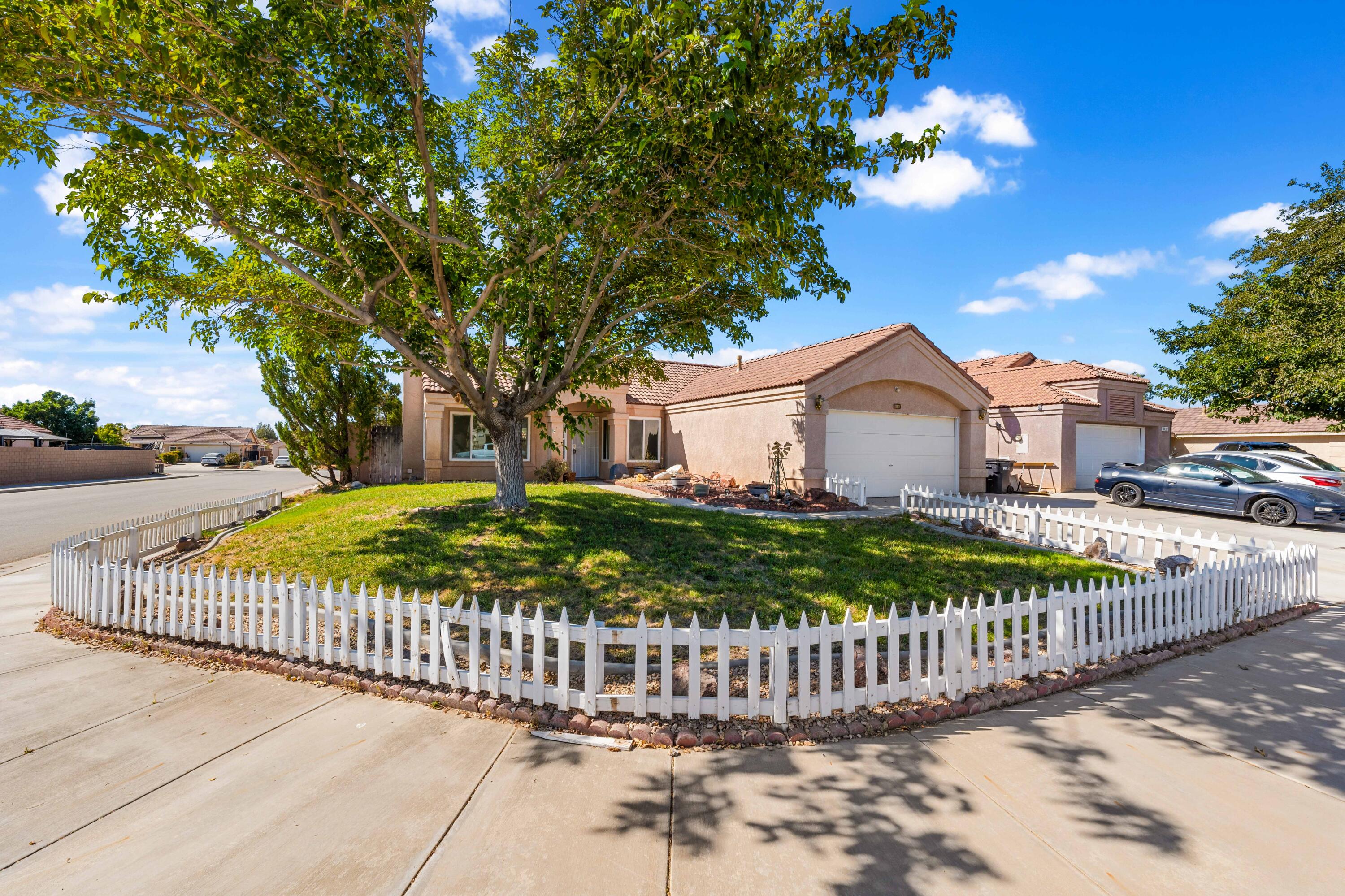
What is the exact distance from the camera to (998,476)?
724 inches

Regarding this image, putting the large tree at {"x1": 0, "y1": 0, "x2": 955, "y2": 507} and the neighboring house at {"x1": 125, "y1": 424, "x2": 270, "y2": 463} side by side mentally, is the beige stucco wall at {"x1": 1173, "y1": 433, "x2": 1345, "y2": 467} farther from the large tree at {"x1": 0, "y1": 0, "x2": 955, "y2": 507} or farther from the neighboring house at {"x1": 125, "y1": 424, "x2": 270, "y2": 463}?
the neighboring house at {"x1": 125, "y1": 424, "x2": 270, "y2": 463}

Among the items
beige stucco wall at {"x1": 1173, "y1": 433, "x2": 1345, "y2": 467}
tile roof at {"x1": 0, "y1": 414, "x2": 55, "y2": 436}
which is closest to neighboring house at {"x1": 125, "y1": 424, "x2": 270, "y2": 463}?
tile roof at {"x1": 0, "y1": 414, "x2": 55, "y2": 436}

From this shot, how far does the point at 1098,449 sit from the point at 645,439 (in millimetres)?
16218

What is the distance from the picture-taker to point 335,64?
6.38 metres

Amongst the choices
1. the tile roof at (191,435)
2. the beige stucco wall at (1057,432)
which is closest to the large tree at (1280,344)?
the beige stucco wall at (1057,432)

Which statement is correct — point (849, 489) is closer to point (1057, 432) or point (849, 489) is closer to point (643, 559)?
point (643, 559)

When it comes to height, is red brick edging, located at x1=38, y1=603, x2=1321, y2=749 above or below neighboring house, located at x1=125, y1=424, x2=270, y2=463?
below

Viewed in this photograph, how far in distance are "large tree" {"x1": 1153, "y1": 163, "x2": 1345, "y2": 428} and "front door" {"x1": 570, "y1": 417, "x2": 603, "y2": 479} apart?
68.1 feet

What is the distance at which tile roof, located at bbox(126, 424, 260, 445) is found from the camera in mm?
77250

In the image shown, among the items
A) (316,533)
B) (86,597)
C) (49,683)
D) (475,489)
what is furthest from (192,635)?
(475,489)

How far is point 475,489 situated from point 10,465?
1147 inches

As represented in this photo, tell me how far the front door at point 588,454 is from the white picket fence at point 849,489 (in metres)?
8.68

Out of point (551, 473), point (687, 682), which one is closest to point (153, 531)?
point (551, 473)

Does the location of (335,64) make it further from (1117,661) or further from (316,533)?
(1117,661)
